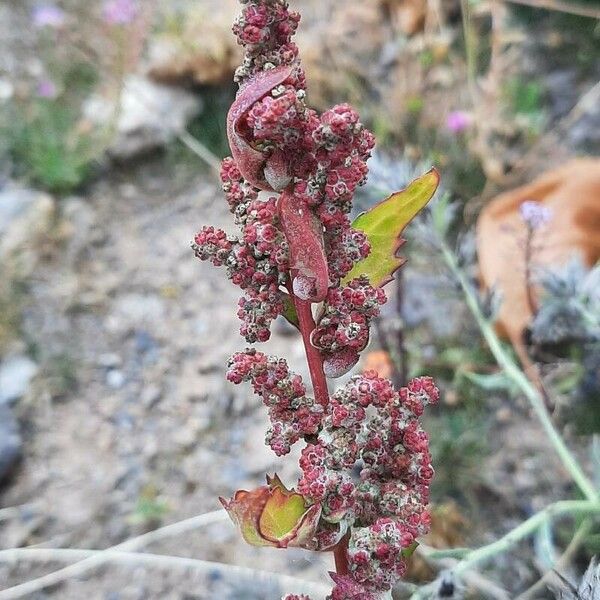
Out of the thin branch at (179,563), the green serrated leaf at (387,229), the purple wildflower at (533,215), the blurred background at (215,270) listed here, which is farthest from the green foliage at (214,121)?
the green serrated leaf at (387,229)

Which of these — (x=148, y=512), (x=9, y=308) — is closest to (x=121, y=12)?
(x=9, y=308)

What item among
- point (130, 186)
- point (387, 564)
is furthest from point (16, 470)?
point (387, 564)

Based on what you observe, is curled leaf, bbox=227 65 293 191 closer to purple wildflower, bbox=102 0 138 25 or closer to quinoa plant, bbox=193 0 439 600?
quinoa plant, bbox=193 0 439 600

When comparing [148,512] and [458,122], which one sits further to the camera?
[458,122]

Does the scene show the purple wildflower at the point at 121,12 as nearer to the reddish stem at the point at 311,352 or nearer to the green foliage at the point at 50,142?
the green foliage at the point at 50,142

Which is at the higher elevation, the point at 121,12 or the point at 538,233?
the point at 121,12

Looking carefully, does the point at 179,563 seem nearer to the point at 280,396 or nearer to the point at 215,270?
the point at 280,396

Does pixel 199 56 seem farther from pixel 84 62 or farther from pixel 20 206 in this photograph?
pixel 20 206

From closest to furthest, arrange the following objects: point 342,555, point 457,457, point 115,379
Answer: point 342,555
point 457,457
point 115,379
